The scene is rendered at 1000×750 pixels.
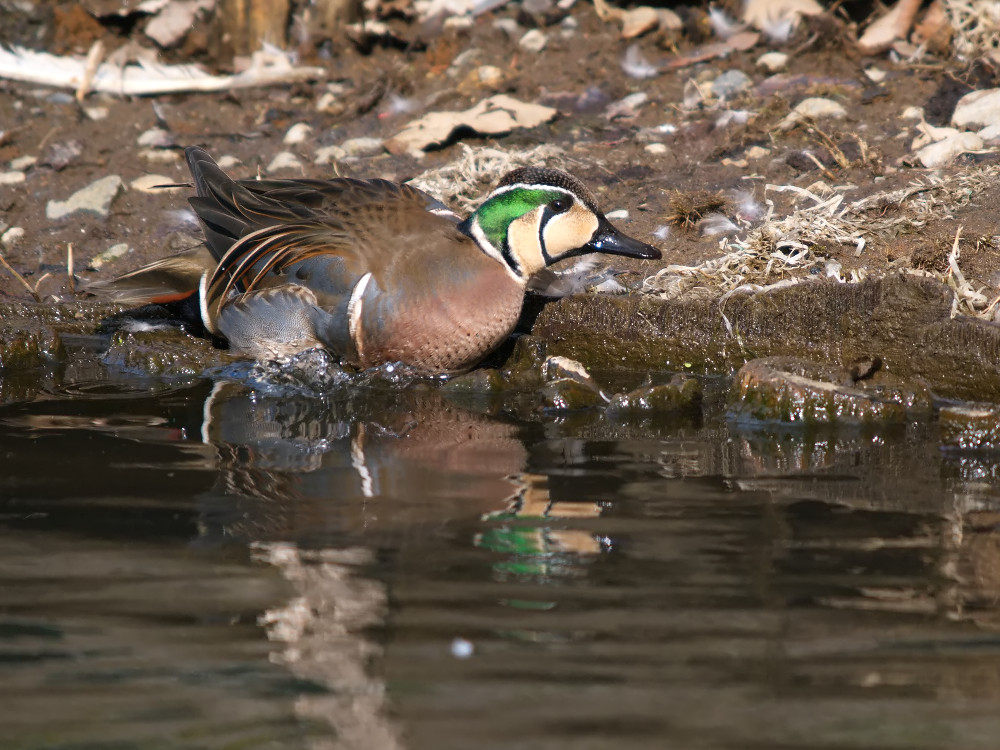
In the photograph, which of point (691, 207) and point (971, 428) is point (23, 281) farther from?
point (971, 428)

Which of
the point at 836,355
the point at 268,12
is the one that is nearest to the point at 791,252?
the point at 836,355

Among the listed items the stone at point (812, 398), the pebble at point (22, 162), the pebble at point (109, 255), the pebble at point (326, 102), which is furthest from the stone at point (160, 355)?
the pebble at point (326, 102)

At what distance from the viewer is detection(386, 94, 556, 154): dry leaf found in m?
6.17

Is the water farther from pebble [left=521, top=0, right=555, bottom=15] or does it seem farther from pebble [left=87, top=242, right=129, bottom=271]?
pebble [left=521, top=0, right=555, bottom=15]

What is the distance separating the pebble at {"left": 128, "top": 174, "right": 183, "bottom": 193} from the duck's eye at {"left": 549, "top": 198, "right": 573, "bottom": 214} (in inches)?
97.5

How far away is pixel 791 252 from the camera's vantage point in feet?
15.1

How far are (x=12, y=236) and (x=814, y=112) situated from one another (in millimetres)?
4110

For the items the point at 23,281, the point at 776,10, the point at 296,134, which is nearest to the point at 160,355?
the point at 23,281

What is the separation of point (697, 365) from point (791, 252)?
1.96ft

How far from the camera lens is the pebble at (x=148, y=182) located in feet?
20.0

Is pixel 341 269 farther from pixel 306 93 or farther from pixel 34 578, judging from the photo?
pixel 306 93

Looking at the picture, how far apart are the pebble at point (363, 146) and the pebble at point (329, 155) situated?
3cm

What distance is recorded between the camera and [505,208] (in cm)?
459

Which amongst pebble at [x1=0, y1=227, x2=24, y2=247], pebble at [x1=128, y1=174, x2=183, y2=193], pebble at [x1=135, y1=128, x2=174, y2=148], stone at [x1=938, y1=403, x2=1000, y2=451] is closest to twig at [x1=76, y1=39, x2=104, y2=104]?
pebble at [x1=135, y1=128, x2=174, y2=148]
